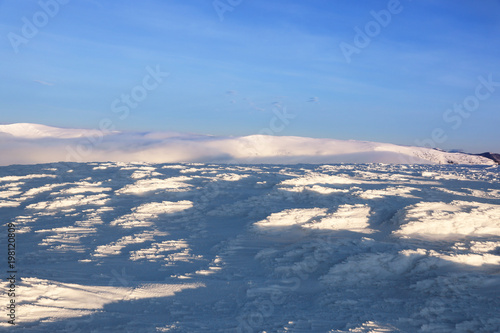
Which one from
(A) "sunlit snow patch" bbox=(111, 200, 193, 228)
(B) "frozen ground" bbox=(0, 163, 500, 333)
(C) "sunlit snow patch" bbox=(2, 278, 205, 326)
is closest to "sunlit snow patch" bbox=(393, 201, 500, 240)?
(B) "frozen ground" bbox=(0, 163, 500, 333)

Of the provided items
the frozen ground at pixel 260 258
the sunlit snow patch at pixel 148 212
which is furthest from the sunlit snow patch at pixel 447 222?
the sunlit snow patch at pixel 148 212

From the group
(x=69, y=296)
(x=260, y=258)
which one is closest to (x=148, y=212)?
(x=260, y=258)

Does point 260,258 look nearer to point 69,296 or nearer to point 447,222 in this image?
point 69,296

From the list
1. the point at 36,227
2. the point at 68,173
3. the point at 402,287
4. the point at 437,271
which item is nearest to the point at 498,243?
the point at 437,271

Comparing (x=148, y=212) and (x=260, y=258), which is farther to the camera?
(x=148, y=212)

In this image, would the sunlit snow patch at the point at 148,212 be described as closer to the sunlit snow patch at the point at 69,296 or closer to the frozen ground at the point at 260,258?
the frozen ground at the point at 260,258

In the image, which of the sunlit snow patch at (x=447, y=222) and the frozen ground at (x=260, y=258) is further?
the sunlit snow patch at (x=447, y=222)

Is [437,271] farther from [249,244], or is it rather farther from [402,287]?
[249,244]

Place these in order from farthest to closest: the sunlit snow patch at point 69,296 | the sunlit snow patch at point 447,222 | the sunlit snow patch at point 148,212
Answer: the sunlit snow patch at point 148,212 < the sunlit snow patch at point 447,222 < the sunlit snow patch at point 69,296
